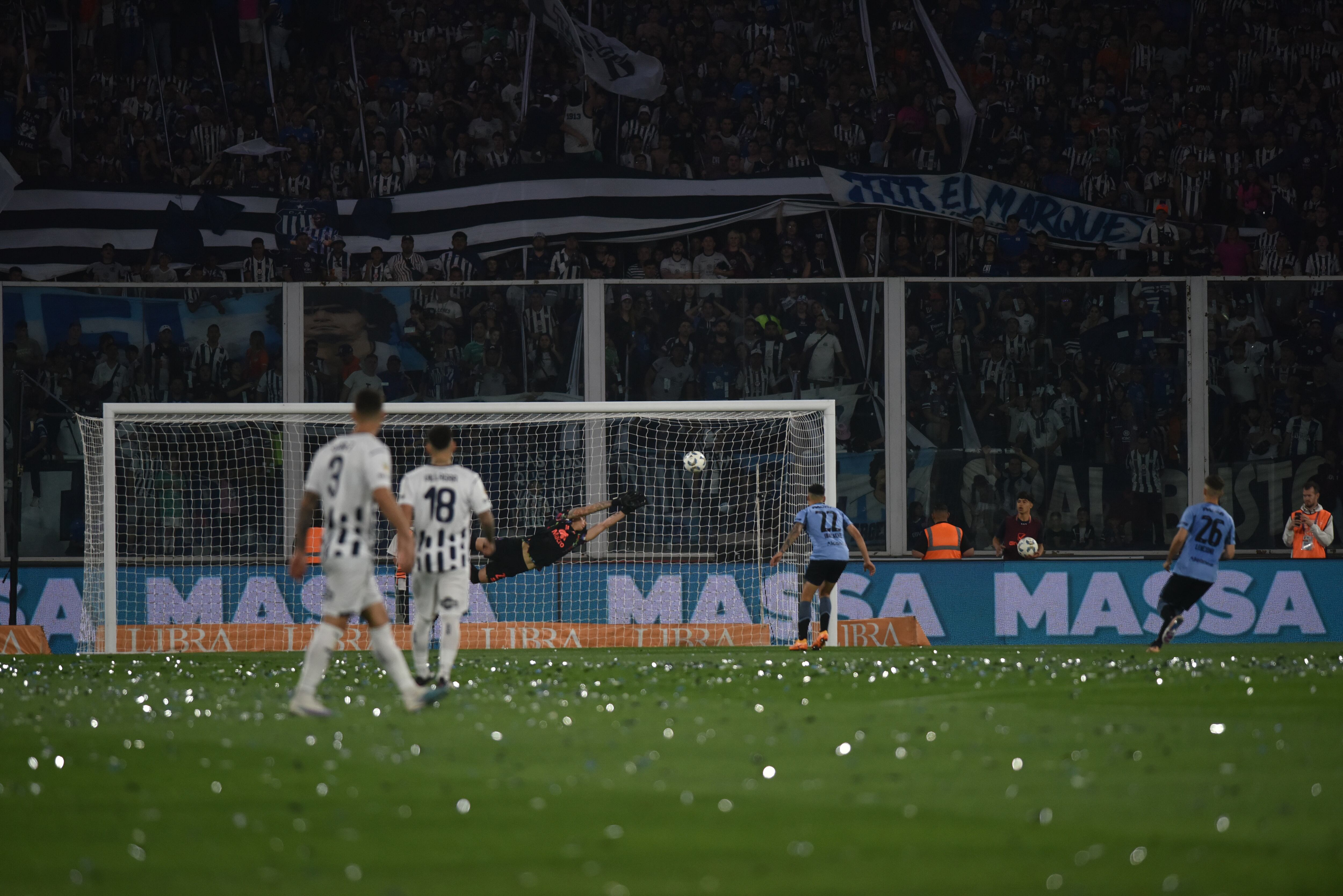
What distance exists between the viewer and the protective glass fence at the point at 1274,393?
850 inches

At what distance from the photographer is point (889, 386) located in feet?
71.3

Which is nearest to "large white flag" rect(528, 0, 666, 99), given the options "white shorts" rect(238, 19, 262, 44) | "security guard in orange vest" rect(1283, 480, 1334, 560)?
"white shorts" rect(238, 19, 262, 44)

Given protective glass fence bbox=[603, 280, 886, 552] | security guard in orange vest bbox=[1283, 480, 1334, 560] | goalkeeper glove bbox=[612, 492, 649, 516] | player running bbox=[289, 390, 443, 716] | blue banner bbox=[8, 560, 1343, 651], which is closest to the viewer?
player running bbox=[289, 390, 443, 716]

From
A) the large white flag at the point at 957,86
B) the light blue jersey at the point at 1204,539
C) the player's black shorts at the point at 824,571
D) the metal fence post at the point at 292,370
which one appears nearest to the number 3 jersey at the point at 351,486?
the player's black shorts at the point at 824,571

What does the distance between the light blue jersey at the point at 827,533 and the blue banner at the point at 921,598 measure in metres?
3.28

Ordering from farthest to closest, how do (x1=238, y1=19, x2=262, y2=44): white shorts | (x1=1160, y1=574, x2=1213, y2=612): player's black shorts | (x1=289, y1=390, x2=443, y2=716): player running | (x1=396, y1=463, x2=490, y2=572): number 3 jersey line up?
(x1=238, y1=19, x2=262, y2=44): white shorts → (x1=1160, y1=574, x2=1213, y2=612): player's black shorts → (x1=396, y1=463, x2=490, y2=572): number 3 jersey → (x1=289, y1=390, x2=443, y2=716): player running

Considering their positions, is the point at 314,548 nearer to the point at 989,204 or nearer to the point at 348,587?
the point at 989,204

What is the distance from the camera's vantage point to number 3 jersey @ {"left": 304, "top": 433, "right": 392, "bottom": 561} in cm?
954

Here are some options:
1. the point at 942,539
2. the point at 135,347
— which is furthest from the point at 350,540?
the point at 135,347

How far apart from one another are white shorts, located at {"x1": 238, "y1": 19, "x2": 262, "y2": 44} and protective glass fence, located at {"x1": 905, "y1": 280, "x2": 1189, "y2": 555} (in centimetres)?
1178

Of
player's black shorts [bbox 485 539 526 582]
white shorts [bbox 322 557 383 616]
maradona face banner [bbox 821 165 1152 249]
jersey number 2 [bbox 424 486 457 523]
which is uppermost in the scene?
maradona face banner [bbox 821 165 1152 249]

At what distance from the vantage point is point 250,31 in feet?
84.2

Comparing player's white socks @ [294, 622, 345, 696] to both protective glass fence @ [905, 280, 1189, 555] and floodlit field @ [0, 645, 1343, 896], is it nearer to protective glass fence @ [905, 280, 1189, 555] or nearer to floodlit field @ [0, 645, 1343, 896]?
floodlit field @ [0, 645, 1343, 896]

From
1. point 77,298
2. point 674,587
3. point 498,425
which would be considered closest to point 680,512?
point 674,587
